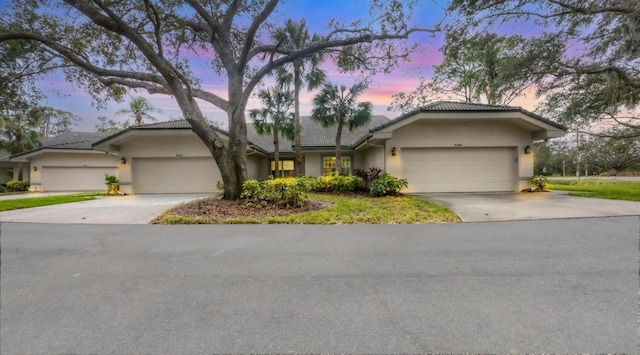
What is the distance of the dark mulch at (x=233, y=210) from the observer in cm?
773

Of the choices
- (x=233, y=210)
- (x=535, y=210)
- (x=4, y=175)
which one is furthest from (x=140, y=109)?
(x=535, y=210)

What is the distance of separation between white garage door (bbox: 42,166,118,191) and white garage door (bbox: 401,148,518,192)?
21.8 meters

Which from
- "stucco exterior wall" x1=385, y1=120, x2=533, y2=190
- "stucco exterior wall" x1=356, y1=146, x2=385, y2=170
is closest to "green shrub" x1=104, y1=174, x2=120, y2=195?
"stucco exterior wall" x1=356, y1=146, x2=385, y2=170

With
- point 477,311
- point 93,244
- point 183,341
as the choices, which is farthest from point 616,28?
point 93,244

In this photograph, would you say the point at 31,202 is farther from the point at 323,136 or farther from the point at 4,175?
the point at 4,175

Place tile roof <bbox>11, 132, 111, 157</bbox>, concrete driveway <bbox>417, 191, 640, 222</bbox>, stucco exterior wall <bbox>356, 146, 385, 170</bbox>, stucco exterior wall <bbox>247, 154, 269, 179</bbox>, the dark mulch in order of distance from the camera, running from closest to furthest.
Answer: concrete driveway <bbox>417, 191, 640, 222</bbox> < the dark mulch < stucco exterior wall <bbox>356, 146, 385, 170</bbox> < stucco exterior wall <bbox>247, 154, 269, 179</bbox> < tile roof <bbox>11, 132, 111, 157</bbox>

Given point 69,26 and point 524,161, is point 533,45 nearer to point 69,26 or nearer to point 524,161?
point 524,161

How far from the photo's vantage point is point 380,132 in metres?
11.6

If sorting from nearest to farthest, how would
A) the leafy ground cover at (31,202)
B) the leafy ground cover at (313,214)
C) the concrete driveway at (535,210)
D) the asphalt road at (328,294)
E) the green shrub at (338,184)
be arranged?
the asphalt road at (328,294)
the concrete driveway at (535,210)
the leafy ground cover at (313,214)
the leafy ground cover at (31,202)
the green shrub at (338,184)

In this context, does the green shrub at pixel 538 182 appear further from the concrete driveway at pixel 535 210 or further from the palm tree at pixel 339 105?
the palm tree at pixel 339 105

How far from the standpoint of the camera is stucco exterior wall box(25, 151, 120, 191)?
19609 millimetres

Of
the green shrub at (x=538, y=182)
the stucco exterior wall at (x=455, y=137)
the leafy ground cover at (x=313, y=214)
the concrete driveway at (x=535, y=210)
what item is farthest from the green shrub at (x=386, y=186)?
the green shrub at (x=538, y=182)

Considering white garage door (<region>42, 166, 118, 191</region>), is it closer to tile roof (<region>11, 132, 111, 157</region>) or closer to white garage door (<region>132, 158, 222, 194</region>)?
tile roof (<region>11, 132, 111, 157</region>)

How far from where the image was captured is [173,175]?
15289 mm
